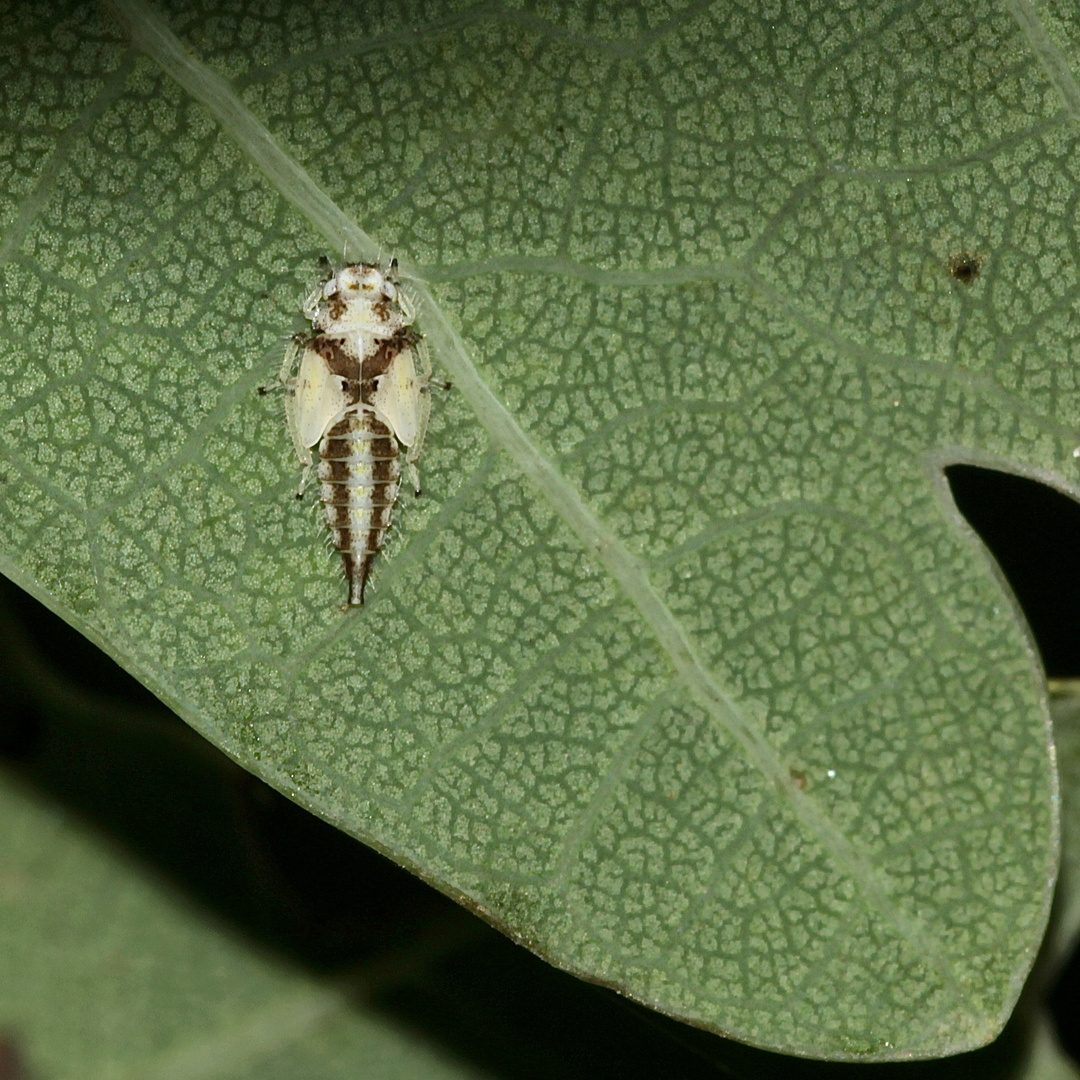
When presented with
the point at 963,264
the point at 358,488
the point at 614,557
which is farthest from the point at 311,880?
the point at 963,264

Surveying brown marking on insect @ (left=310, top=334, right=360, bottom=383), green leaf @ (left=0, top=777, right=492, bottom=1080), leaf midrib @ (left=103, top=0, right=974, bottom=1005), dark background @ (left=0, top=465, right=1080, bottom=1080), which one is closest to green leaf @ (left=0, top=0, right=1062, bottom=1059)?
leaf midrib @ (left=103, top=0, right=974, bottom=1005)

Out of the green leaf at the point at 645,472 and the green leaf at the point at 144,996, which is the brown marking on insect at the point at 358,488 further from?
the green leaf at the point at 144,996

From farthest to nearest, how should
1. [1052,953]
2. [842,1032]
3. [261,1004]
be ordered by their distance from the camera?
[261,1004] < [1052,953] < [842,1032]

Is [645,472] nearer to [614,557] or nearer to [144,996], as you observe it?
[614,557]

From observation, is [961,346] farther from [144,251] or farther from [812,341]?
[144,251]

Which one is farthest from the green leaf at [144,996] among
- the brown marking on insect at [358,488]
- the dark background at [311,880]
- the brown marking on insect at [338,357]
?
the brown marking on insect at [338,357]

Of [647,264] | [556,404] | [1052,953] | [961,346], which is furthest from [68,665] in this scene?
[1052,953]
